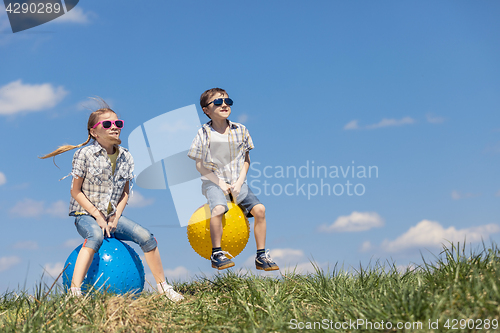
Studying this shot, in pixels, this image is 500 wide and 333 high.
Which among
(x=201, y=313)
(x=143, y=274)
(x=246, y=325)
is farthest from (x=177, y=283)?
(x=246, y=325)

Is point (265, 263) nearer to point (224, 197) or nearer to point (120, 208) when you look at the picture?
point (224, 197)

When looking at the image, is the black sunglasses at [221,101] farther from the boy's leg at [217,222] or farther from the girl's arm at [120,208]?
the girl's arm at [120,208]

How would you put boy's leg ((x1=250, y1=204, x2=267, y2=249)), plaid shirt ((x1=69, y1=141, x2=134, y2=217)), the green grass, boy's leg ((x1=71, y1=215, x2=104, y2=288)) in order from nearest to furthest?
the green grass → boy's leg ((x1=71, y1=215, x2=104, y2=288)) → plaid shirt ((x1=69, y1=141, x2=134, y2=217)) → boy's leg ((x1=250, y1=204, x2=267, y2=249))

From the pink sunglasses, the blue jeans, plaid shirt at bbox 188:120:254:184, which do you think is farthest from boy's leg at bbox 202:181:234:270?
the pink sunglasses

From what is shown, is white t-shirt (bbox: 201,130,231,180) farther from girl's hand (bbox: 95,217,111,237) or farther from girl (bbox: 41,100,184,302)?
girl's hand (bbox: 95,217,111,237)

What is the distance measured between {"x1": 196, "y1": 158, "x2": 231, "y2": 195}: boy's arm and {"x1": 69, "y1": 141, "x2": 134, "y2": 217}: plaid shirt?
1184mm

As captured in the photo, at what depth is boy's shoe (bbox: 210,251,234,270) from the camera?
6.37 m

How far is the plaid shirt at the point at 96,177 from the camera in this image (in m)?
6.27

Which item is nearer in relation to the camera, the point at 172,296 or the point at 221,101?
the point at 172,296

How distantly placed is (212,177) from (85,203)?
1809mm

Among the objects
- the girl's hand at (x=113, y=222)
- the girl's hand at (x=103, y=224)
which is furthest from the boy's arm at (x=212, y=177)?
the girl's hand at (x=103, y=224)

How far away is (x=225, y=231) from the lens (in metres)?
6.71

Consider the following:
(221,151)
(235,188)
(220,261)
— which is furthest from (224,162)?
(220,261)

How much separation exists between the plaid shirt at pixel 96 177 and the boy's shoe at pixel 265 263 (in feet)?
7.37
